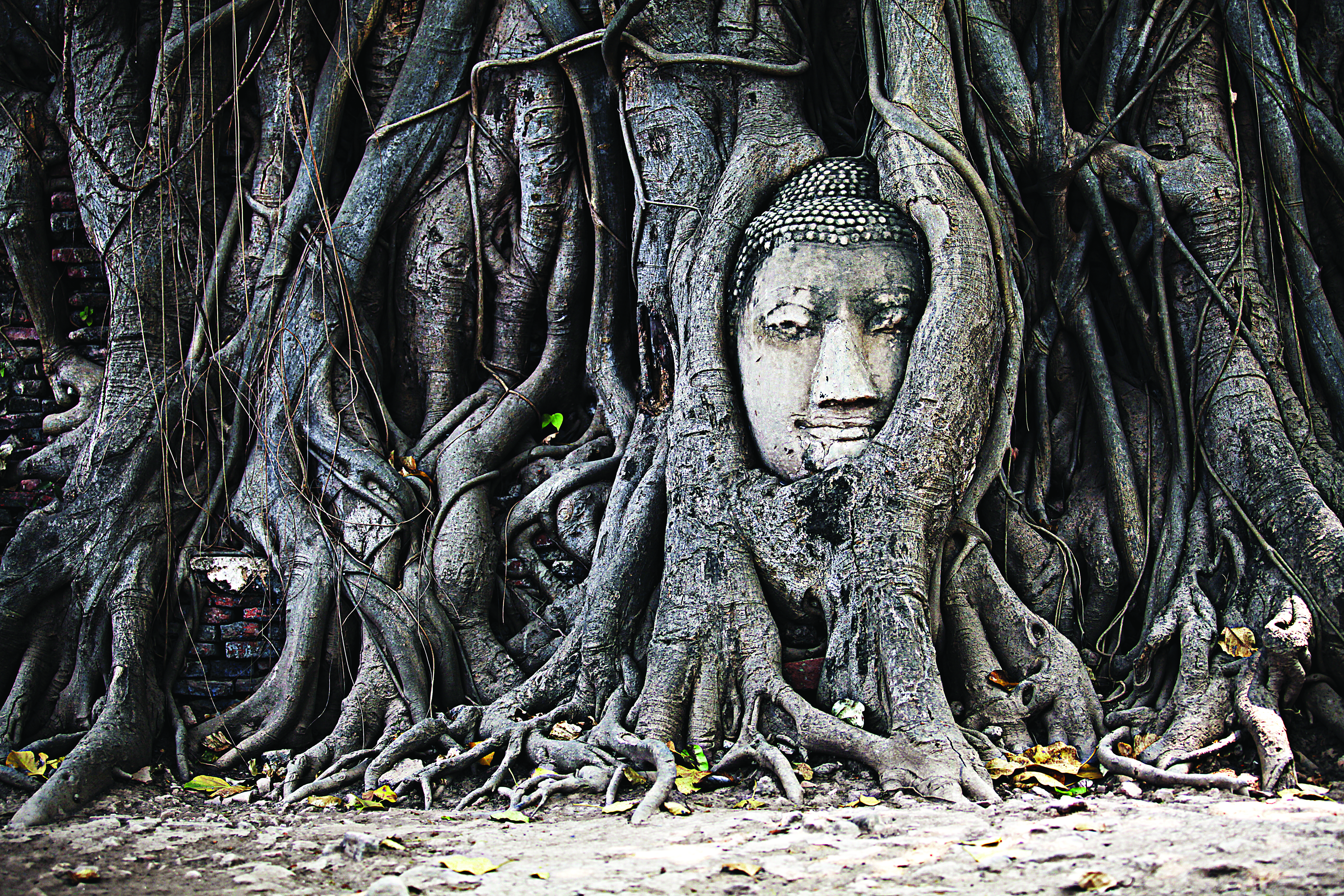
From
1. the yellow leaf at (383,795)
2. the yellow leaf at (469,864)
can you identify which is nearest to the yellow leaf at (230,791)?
the yellow leaf at (383,795)

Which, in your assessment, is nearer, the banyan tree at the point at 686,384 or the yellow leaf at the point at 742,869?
the yellow leaf at the point at 742,869

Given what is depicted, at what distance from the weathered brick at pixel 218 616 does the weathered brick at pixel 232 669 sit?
15cm

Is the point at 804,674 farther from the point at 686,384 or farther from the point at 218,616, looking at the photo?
the point at 218,616

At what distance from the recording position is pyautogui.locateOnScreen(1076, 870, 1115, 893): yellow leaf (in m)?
2.06

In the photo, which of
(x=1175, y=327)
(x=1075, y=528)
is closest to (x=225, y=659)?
(x=1075, y=528)

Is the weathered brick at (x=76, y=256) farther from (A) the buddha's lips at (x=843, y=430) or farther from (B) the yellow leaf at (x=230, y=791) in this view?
(A) the buddha's lips at (x=843, y=430)

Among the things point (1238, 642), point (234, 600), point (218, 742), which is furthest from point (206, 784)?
point (1238, 642)

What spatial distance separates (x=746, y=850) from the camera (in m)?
2.40

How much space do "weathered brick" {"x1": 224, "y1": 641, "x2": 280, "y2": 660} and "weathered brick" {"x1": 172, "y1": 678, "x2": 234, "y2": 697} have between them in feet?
0.42

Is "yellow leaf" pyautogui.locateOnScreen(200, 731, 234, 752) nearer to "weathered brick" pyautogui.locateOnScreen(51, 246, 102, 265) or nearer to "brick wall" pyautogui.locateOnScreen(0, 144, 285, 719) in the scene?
"brick wall" pyautogui.locateOnScreen(0, 144, 285, 719)

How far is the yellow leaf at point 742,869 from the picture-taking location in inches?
89.1

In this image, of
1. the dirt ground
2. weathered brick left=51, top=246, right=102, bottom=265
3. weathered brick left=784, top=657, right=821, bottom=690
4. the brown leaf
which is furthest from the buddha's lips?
weathered brick left=51, top=246, right=102, bottom=265

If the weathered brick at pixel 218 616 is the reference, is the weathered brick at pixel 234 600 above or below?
above

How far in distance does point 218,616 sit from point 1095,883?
3.33m
